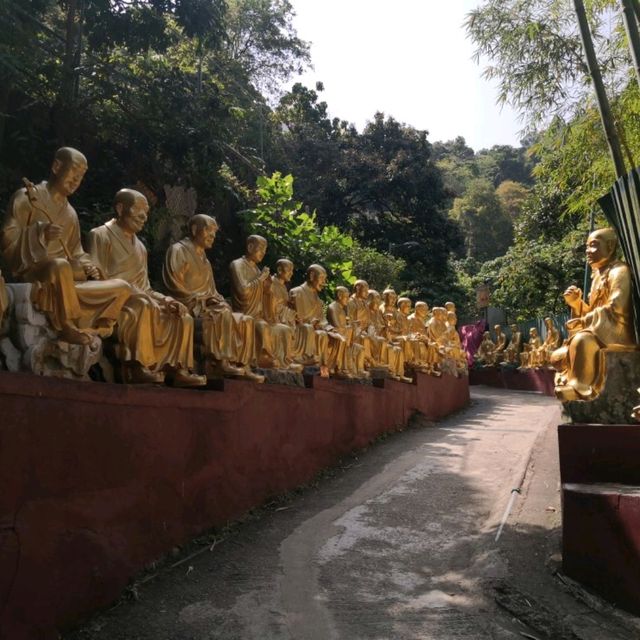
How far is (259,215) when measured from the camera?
39.6 ft

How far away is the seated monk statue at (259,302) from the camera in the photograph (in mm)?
6422

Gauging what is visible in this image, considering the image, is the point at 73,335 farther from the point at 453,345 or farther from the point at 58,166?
the point at 453,345

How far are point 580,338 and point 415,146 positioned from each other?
74.7ft

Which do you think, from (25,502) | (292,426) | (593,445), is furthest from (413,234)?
(25,502)

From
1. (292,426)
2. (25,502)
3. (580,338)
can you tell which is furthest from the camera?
(292,426)

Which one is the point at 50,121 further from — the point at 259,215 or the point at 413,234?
the point at 413,234

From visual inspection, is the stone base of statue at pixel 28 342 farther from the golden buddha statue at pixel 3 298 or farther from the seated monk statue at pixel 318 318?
the seated monk statue at pixel 318 318

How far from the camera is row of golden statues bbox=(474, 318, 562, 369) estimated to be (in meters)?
18.8

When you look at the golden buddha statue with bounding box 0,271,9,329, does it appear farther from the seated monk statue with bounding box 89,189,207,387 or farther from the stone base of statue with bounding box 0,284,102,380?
the seated monk statue with bounding box 89,189,207,387

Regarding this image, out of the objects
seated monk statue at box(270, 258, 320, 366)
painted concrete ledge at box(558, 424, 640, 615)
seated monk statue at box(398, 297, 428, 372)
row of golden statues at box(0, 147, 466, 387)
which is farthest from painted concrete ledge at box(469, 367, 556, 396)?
painted concrete ledge at box(558, 424, 640, 615)

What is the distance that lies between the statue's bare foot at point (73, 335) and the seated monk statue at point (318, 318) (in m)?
4.42

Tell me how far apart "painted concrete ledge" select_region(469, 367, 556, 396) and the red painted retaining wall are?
15021 mm

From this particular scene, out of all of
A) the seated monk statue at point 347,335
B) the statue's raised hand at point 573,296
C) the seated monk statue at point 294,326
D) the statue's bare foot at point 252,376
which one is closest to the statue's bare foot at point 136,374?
the statue's bare foot at point 252,376

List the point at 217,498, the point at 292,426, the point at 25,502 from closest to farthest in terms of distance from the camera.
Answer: the point at 25,502 < the point at 217,498 < the point at 292,426
